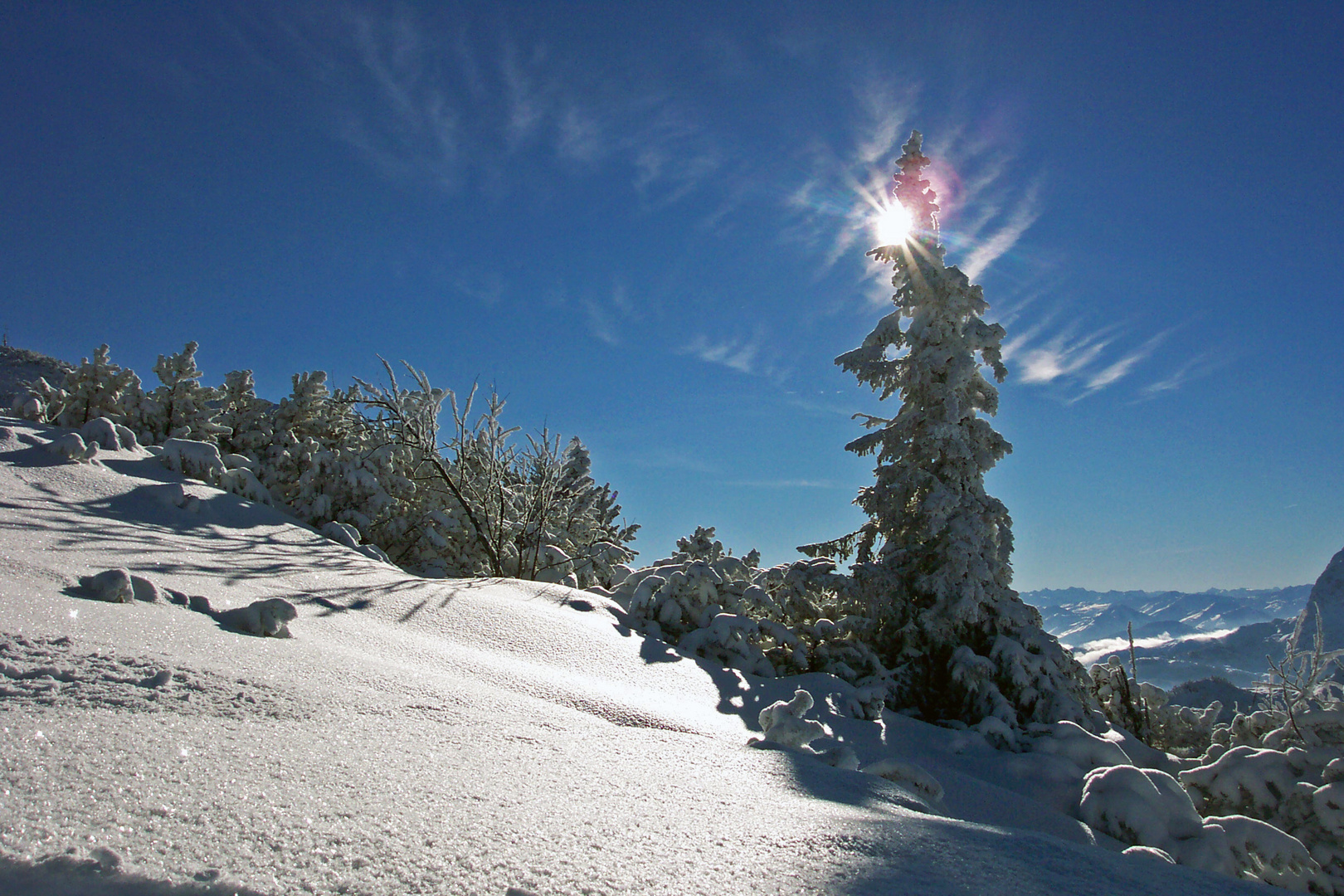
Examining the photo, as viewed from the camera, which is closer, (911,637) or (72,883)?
(72,883)

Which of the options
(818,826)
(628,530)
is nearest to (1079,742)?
(818,826)

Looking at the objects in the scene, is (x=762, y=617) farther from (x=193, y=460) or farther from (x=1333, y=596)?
(x=1333, y=596)

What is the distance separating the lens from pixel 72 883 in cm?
94

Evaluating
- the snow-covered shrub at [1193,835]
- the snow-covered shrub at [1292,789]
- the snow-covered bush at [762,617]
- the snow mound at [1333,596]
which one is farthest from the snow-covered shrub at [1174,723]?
the snow mound at [1333,596]

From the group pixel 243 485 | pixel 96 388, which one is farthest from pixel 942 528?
pixel 96 388

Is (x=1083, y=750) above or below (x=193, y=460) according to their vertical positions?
below

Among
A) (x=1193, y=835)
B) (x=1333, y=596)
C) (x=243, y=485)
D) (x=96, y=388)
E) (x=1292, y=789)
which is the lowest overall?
(x=1193, y=835)

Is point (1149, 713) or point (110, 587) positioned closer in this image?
point (110, 587)

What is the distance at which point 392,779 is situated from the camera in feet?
5.36

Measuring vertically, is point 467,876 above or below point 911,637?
below

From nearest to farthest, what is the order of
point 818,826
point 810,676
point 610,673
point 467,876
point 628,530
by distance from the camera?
point 467,876
point 818,826
point 610,673
point 810,676
point 628,530

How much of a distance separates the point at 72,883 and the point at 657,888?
0.92 meters

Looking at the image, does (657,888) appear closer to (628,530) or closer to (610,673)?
(610,673)

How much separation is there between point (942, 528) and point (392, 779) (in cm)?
789
